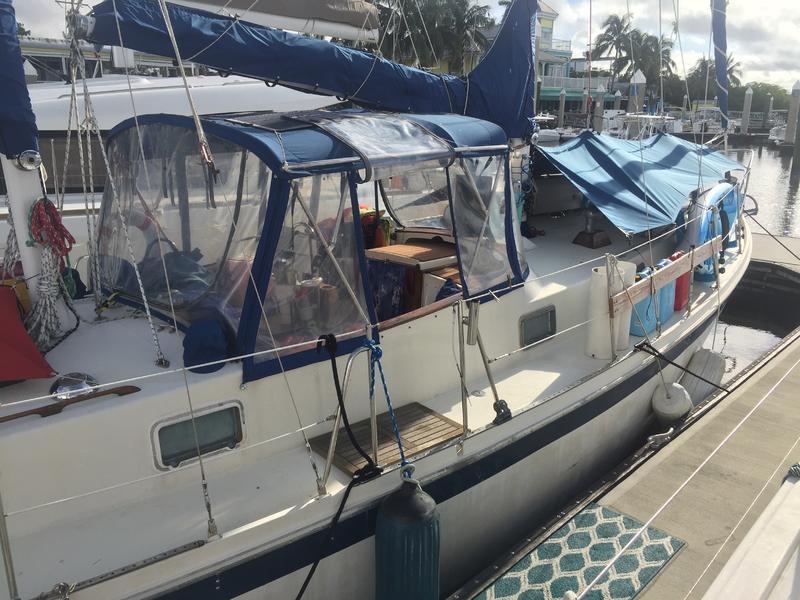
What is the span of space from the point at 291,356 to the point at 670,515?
2.94 metres

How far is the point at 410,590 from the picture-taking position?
3.31 metres

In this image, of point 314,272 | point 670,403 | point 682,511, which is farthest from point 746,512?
point 314,272

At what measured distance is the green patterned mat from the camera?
3943 millimetres

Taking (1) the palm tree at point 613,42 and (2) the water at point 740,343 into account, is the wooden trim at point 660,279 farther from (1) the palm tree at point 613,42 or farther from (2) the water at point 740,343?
(1) the palm tree at point 613,42

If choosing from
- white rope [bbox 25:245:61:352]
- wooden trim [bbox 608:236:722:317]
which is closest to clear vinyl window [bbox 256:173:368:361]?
white rope [bbox 25:245:61:352]

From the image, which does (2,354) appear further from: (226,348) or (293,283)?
(293,283)

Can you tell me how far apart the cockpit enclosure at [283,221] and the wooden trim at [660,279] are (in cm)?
87

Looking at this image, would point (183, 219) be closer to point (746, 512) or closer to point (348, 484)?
point (348, 484)

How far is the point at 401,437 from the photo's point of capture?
397cm

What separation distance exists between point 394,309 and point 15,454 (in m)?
2.80

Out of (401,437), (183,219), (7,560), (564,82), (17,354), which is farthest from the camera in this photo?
(564,82)

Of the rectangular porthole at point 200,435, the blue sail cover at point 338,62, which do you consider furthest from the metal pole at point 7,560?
the blue sail cover at point 338,62

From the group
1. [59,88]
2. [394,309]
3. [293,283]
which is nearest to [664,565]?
[394,309]

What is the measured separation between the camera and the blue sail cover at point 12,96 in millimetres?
3289
